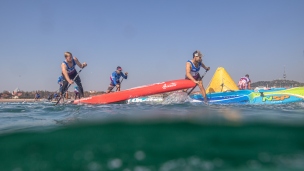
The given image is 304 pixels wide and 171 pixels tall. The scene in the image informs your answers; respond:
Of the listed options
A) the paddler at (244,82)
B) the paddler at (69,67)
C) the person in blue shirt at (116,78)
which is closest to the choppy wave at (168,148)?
the paddler at (69,67)

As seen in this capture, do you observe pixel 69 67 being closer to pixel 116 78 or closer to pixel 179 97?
pixel 179 97

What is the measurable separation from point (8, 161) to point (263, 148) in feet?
8.63

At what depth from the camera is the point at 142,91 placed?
931 centimetres

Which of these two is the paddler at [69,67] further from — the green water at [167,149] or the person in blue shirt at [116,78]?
the green water at [167,149]

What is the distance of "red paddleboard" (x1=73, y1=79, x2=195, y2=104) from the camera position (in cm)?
913

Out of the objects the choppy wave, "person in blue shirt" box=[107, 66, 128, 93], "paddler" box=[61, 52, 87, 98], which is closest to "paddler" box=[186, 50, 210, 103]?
"paddler" box=[61, 52, 87, 98]

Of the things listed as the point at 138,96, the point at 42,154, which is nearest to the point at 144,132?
the point at 42,154

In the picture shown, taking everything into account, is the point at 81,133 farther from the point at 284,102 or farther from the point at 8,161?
the point at 284,102

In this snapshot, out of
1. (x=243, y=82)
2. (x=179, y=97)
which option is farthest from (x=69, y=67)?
(x=243, y=82)

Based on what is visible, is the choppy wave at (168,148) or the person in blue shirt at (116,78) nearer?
the choppy wave at (168,148)

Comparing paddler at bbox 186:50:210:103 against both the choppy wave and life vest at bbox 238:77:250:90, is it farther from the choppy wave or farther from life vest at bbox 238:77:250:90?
life vest at bbox 238:77:250:90

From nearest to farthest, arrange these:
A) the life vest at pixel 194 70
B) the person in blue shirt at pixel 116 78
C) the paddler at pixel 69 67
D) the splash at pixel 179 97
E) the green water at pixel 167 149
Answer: the green water at pixel 167 149 → the splash at pixel 179 97 → the paddler at pixel 69 67 → the life vest at pixel 194 70 → the person in blue shirt at pixel 116 78

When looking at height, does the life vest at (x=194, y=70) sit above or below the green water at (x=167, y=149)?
above

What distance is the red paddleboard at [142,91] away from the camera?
913 centimetres
